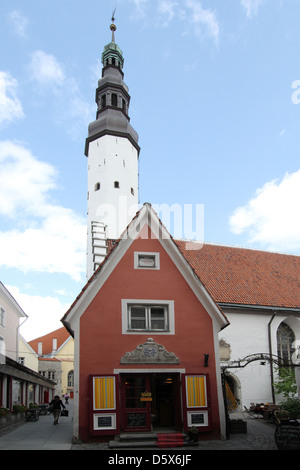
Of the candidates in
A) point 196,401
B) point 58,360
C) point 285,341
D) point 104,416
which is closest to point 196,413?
point 196,401

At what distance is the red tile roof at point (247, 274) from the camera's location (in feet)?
94.6

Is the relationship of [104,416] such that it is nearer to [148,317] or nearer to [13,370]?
[148,317]

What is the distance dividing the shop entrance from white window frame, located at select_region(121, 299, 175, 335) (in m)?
1.48

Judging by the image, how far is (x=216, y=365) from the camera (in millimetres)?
16422

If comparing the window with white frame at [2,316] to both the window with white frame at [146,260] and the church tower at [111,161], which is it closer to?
the church tower at [111,161]

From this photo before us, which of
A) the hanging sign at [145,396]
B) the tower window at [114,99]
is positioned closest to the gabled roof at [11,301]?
the hanging sign at [145,396]

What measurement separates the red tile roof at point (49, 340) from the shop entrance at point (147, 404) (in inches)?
1691

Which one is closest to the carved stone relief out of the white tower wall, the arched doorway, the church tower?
the arched doorway

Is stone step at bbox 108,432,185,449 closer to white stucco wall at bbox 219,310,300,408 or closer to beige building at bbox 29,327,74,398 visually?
white stucco wall at bbox 219,310,300,408

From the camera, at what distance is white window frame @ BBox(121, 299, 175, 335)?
16031 mm
